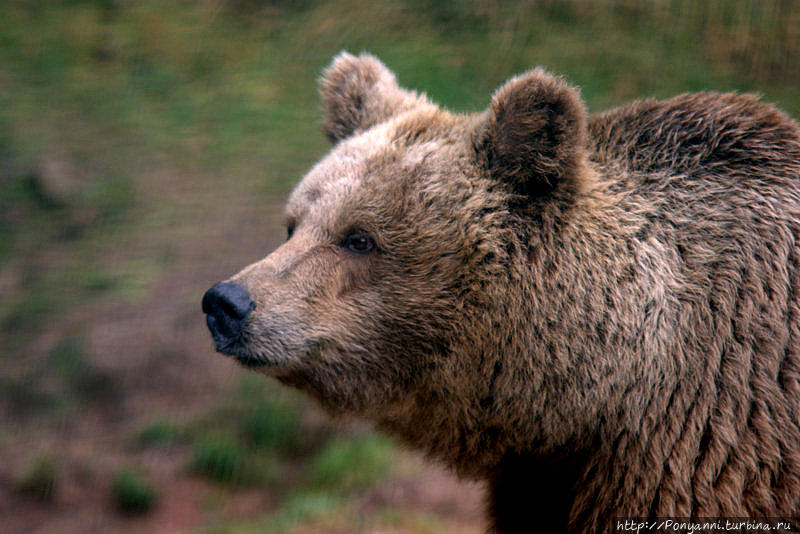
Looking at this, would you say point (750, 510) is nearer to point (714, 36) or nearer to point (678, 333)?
point (678, 333)

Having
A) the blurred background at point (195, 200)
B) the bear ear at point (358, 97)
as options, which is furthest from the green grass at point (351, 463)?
the bear ear at point (358, 97)

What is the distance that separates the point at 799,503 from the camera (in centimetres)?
283

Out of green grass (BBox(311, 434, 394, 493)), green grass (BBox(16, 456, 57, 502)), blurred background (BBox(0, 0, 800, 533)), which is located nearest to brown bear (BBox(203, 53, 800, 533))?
blurred background (BBox(0, 0, 800, 533))

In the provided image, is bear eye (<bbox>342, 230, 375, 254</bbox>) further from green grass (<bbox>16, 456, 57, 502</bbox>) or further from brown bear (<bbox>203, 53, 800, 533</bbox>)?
green grass (<bbox>16, 456, 57, 502</bbox>)

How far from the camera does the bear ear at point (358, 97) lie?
385 cm

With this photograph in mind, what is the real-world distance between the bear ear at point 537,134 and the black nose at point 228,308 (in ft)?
3.88

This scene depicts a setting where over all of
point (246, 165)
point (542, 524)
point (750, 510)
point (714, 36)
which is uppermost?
point (714, 36)

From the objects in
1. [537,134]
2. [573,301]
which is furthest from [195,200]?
[573,301]

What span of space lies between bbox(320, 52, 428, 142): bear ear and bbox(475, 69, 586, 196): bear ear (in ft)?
2.77

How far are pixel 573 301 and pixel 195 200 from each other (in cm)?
418

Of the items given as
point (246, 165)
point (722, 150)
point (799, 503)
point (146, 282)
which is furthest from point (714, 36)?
point (146, 282)

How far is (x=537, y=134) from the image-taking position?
9.91 feet

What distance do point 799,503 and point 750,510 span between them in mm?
179

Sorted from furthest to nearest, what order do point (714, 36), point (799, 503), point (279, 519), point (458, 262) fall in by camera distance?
point (714, 36) < point (279, 519) < point (458, 262) < point (799, 503)
